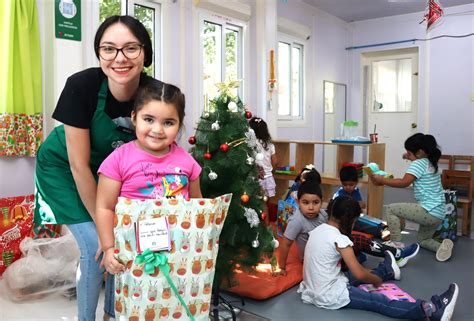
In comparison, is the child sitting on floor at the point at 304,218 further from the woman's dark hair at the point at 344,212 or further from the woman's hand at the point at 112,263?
the woman's hand at the point at 112,263

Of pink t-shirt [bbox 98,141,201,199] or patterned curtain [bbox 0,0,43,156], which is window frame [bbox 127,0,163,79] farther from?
pink t-shirt [bbox 98,141,201,199]

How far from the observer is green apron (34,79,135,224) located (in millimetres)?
1361

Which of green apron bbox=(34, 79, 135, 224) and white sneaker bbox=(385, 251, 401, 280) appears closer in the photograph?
green apron bbox=(34, 79, 135, 224)

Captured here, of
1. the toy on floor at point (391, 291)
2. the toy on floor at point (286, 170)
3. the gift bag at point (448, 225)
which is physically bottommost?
the toy on floor at point (391, 291)

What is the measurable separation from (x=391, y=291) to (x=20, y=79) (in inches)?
112

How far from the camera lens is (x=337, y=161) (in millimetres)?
4648

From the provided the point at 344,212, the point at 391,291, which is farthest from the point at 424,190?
the point at 344,212

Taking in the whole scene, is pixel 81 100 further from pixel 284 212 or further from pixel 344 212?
pixel 284 212

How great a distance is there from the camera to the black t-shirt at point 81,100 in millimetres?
1243

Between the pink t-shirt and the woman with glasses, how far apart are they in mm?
95

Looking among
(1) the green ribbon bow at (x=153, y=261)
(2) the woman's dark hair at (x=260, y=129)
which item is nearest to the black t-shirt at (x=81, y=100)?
(1) the green ribbon bow at (x=153, y=261)

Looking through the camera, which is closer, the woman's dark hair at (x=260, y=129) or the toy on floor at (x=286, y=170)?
the woman's dark hair at (x=260, y=129)

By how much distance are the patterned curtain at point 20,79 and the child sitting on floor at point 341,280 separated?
213 cm

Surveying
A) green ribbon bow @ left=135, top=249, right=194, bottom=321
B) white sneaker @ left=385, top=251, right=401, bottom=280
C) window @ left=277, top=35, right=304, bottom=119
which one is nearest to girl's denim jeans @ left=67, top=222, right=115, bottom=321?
green ribbon bow @ left=135, top=249, right=194, bottom=321
